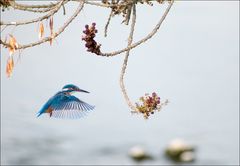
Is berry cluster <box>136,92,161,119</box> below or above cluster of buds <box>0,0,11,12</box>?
below

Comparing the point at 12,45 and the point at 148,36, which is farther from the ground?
the point at 148,36

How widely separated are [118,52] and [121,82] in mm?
406

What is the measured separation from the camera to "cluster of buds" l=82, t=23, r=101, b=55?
22.4 ft

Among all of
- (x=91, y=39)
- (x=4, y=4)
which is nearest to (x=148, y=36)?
(x=91, y=39)

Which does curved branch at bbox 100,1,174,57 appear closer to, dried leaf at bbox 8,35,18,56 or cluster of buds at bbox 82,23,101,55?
cluster of buds at bbox 82,23,101,55

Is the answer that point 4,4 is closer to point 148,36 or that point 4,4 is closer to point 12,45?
point 12,45

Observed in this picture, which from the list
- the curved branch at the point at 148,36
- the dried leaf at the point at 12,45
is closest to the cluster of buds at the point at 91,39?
the curved branch at the point at 148,36

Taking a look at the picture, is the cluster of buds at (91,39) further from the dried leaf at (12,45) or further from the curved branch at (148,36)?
the dried leaf at (12,45)

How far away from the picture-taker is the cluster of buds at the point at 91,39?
6.83 metres

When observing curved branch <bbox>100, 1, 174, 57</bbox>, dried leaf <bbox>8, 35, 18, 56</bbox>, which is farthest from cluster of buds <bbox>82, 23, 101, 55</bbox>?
dried leaf <bbox>8, 35, 18, 56</bbox>

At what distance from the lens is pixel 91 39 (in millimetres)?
6961

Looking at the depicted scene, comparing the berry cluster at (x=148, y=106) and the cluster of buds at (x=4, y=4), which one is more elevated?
the cluster of buds at (x=4, y=4)

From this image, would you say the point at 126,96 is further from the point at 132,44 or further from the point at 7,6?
the point at 7,6

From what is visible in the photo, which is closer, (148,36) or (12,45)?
(12,45)
